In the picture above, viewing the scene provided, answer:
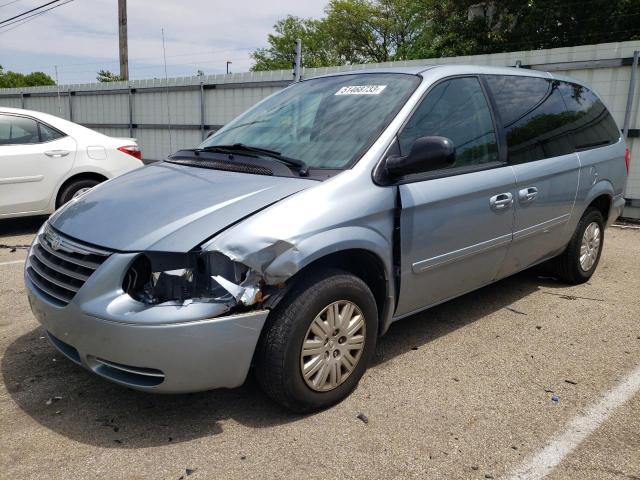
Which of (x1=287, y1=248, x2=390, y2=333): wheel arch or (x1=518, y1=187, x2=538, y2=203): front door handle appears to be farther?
(x1=518, y1=187, x2=538, y2=203): front door handle

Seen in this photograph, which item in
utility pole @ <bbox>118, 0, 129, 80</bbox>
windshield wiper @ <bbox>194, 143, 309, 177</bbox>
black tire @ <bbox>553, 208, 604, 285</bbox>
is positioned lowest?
black tire @ <bbox>553, 208, 604, 285</bbox>

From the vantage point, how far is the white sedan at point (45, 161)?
259 inches

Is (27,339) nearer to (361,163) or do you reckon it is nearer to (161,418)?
(161,418)

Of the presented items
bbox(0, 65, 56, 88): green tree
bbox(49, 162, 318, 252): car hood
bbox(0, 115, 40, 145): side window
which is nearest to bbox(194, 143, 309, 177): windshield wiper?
bbox(49, 162, 318, 252): car hood

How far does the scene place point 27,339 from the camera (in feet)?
12.1

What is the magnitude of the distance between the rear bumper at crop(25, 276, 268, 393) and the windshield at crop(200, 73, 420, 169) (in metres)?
1.07

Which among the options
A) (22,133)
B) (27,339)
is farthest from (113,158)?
(27,339)

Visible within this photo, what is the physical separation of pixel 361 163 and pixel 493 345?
1.61 m

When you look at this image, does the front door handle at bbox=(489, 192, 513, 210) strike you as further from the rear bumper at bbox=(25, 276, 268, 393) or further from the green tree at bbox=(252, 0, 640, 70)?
the green tree at bbox=(252, 0, 640, 70)

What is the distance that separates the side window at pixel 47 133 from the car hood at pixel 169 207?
419cm

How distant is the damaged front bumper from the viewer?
2396 mm

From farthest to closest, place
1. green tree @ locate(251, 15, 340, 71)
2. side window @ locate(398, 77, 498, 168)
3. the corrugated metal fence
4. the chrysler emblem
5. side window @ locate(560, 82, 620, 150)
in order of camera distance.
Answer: green tree @ locate(251, 15, 340, 71), the corrugated metal fence, side window @ locate(560, 82, 620, 150), side window @ locate(398, 77, 498, 168), the chrysler emblem

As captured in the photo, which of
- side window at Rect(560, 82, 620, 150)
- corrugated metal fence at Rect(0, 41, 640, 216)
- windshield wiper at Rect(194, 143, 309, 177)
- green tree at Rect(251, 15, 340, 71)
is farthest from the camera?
green tree at Rect(251, 15, 340, 71)

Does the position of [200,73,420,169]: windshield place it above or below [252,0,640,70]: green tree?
below
